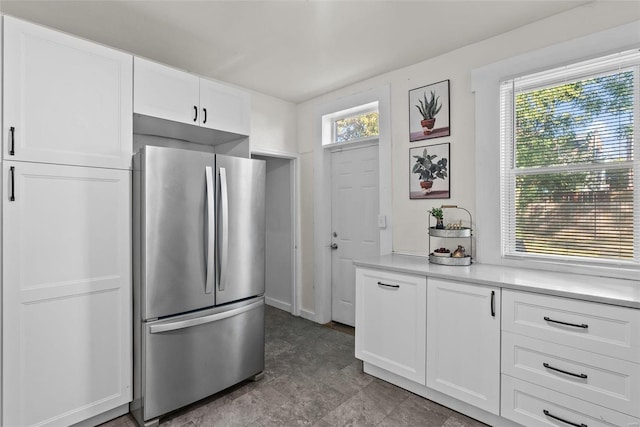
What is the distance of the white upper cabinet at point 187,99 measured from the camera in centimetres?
220

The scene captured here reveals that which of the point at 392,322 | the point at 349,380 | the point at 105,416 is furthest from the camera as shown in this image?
the point at 349,380

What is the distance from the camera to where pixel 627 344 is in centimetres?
154

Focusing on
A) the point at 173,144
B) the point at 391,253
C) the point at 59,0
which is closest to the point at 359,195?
the point at 391,253

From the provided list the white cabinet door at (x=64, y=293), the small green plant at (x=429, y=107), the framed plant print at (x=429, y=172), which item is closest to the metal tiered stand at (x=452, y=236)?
the framed plant print at (x=429, y=172)

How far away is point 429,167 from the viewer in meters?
2.88

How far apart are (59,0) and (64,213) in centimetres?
136

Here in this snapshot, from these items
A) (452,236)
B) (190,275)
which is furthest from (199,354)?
(452,236)

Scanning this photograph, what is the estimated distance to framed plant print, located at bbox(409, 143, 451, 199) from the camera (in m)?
2.79

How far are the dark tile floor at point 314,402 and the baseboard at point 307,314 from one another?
2.90 feet

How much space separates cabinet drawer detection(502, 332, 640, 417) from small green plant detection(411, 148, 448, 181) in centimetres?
142

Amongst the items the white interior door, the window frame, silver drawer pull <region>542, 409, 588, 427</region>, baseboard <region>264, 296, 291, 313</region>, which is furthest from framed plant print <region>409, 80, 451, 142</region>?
baseboard <region>264, 296, 291, 313</region>

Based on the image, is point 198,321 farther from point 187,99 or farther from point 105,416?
point 187,99

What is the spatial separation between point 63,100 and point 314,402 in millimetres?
2494

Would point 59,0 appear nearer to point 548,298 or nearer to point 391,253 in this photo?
point 391,253
